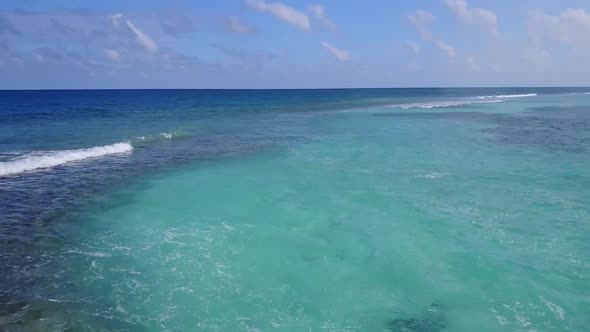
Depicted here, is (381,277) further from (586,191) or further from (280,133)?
(280,133)

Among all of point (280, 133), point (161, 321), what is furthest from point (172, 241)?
point (280, 133)

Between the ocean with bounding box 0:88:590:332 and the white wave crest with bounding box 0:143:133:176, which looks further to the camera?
the white wave crest with bounding box 0:143:133:176

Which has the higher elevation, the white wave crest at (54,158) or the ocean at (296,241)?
the white wave crest at (54,158)

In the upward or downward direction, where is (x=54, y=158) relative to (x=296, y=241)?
upward

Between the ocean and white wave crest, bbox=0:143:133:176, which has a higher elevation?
white wave crest, bbox=0:143:133:176
